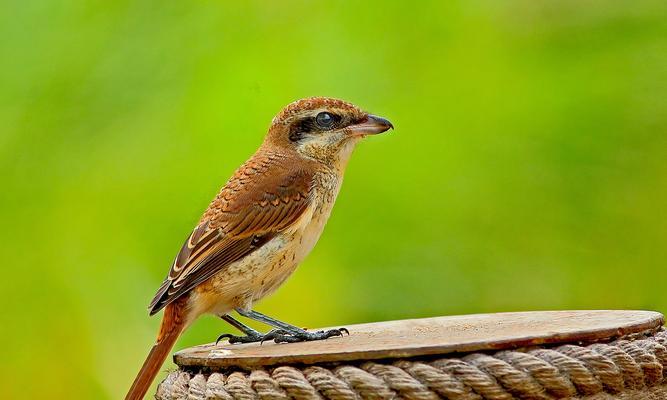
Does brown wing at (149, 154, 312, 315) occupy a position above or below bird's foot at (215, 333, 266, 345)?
above

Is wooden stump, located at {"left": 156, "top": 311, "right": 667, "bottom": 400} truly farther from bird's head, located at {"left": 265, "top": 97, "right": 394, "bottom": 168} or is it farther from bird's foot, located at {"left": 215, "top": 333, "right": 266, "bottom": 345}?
bird's head, located at {"left": 265, "top": 97, "right": 394, "bottom": 168}

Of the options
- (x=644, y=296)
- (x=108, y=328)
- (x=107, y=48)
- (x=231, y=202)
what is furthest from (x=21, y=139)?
(x=644, y=296)

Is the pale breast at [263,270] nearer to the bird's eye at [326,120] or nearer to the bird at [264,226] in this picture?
the bird at [264,226]

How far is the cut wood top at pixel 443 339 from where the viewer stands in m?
2.13

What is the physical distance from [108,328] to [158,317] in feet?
0.69

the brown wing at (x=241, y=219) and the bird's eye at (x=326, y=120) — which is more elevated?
the bird's eye at (x=326, y=120)

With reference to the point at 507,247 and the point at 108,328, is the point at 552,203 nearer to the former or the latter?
the point at 507,247

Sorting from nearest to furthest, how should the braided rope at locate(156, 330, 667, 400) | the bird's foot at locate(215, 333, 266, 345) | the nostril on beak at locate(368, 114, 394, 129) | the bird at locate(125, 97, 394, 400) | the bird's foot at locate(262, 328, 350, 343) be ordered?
the braided rope at locate(156, 330, 667, 400)
the bird's foot at locate(262, 328, 350, 343)
the bird's foot at locate(215, 333, 266, 345)
the bird at locate(125, 97, 394, 400)
the nostril on beak at locate(368, 114, 394, 129)

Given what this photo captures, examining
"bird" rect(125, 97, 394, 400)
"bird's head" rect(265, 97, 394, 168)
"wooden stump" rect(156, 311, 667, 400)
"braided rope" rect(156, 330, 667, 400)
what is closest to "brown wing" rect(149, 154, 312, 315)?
"bird" rect(125, 97, 394, 400)

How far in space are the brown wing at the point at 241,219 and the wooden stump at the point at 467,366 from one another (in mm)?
658

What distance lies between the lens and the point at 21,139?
4.21m

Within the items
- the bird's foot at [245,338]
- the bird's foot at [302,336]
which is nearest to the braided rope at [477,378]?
the bird's foot at [302,336]

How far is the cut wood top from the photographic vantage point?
83.8 inches

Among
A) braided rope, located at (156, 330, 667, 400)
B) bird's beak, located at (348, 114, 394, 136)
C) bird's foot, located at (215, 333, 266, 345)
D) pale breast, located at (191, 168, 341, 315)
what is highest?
bird's beak, located at (348, 114, 394, 136)
